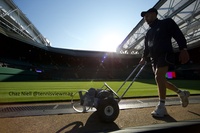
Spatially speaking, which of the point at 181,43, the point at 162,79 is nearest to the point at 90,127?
the point at 162,79

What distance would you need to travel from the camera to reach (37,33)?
4469cm

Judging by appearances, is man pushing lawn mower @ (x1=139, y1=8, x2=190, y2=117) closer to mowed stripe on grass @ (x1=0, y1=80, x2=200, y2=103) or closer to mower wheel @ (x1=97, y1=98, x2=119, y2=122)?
mower wheel @ (x1=97, y1=98, x2=119, y2=122)

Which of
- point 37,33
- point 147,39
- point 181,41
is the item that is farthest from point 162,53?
point 37,33

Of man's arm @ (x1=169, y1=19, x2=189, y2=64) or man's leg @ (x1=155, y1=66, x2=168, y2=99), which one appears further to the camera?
man's leg @ (x1=155, y1=66, x2=168, y2=99)

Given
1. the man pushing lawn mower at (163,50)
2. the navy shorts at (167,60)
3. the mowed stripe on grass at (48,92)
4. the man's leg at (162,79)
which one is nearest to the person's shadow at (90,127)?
A: the man pushing lawn mower at (163,50)

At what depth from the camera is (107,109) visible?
2236mm

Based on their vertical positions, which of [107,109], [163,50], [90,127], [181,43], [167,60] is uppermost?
[181,43]

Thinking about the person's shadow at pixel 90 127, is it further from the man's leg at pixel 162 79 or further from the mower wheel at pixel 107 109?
the man's leg at pixel 162 79

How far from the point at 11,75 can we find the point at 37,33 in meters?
29.9

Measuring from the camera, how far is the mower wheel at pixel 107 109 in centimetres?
220

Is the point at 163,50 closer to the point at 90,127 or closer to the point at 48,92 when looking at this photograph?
the point at 90,127

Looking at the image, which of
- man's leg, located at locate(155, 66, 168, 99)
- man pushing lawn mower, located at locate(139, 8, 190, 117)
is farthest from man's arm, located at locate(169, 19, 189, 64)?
man's leg, located at locate(155, 66, 168, 99)

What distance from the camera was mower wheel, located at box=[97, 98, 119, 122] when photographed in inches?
86.7

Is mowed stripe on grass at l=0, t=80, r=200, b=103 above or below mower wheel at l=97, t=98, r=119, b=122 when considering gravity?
below
